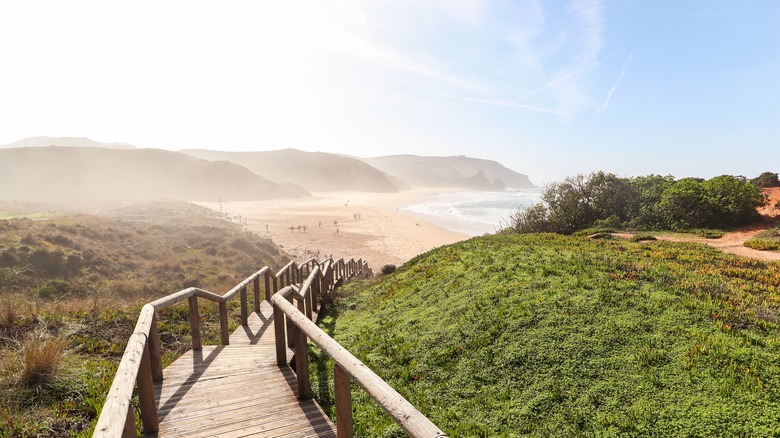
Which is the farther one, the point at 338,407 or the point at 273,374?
the point at 273,374

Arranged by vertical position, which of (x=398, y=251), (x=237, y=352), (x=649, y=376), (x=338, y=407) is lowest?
(x=398, y=251)

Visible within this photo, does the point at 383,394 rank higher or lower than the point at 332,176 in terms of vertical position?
lower

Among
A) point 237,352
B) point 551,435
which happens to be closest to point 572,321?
point 551,435

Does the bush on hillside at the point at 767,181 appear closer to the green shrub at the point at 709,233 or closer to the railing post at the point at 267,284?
the green shrub at the point at 709,233

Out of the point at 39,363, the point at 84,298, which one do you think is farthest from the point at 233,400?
the point at 84,298

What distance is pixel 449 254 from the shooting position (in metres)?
11.3

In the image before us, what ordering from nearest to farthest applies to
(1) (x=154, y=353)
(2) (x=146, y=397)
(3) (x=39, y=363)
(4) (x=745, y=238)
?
1. (2) (x=146, y=397)
2. (1) (x=154, y=353)
3. (3) (x=39, y=363)
4. (4) (x=745, y=238)

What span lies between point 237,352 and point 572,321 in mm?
5215

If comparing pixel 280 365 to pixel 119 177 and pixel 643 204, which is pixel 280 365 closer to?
pixel 643 204

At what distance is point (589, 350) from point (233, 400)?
4421 millimetres

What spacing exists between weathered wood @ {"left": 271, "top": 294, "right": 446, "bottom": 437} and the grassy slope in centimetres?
155

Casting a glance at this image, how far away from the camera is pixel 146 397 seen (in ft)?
10.3

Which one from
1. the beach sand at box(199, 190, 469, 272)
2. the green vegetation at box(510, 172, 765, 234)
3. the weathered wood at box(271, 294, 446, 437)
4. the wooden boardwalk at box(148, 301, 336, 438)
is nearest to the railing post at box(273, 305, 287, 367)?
the wooden boardwalk at box(148, 301, 336, 438)

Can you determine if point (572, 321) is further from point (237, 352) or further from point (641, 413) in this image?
point (237, 352)
